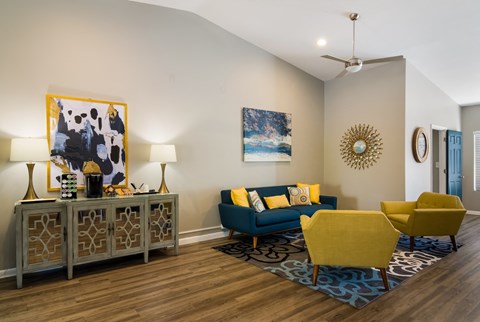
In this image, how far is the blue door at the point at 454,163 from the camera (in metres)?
7.12

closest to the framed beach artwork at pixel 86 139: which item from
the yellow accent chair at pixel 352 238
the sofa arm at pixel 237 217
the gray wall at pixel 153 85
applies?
the gray wall at pixel 153 85

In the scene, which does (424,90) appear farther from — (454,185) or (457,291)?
(457,291)

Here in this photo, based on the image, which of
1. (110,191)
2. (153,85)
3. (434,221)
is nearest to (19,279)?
(110,191)

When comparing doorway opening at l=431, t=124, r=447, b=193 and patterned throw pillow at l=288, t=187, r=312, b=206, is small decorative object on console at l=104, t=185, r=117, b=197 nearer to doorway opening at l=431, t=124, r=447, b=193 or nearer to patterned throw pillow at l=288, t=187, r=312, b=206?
patterned throw pillow at l=288, t=187, r=312, b=206

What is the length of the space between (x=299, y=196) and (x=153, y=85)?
3.29 meters

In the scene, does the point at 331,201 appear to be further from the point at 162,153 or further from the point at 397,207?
the point at 162,153

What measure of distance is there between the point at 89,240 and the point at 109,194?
0.63m

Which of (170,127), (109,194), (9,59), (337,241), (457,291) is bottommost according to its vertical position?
(457,291)

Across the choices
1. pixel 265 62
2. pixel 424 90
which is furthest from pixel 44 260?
pixel 424 90

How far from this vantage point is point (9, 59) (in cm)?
353

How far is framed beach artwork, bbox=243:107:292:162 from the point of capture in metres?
5.63

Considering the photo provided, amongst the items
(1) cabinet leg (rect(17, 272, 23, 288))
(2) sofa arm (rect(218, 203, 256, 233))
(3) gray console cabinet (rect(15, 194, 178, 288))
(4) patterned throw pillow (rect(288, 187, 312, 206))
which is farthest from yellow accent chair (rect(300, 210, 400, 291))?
(1) cabinet leg (rect(17, 272, 23, 288))

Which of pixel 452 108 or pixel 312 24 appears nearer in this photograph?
pixel 312 24

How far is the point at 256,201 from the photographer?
5094 millimetres
